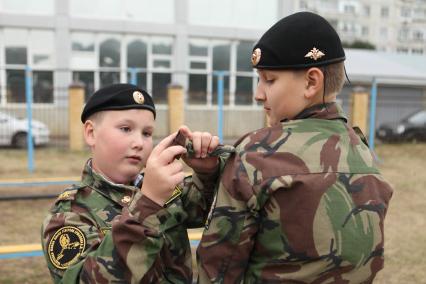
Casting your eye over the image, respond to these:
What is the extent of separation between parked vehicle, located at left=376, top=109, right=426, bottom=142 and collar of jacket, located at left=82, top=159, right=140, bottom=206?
48.8 ft

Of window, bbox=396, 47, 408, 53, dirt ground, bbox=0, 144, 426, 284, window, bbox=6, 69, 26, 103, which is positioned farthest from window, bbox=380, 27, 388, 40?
window, bbox=6, 69, 26, 103

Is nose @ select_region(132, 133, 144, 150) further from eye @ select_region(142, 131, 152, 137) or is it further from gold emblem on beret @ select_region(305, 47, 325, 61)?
gold emblem on beret @ select_region(305, 47, 325, 61)

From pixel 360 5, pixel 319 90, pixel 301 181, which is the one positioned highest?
pixel 360 5

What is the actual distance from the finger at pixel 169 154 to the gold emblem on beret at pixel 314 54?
1.22 ft

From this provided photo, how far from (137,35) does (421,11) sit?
206 ft

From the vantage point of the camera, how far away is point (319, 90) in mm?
1117

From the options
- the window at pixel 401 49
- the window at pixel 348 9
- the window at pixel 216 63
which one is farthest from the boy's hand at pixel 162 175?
the window at pixel 401 49

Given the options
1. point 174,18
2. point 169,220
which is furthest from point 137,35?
point 169,220

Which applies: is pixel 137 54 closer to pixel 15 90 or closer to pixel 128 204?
pixel 15 90

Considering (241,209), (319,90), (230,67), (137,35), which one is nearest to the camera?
(241,209)

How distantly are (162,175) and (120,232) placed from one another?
16 cm

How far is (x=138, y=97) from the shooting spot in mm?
1507

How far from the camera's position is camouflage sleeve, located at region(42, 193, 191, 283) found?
3.48 ft

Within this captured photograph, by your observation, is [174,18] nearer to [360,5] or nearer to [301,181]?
[301,181]
